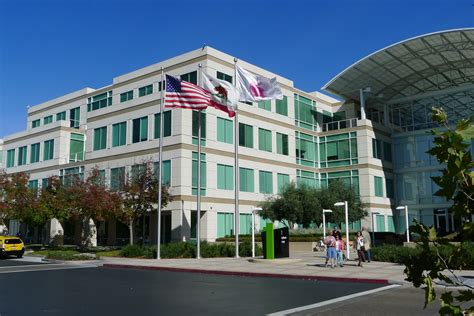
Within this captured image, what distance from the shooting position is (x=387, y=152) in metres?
54.2

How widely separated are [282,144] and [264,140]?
9.63 feet

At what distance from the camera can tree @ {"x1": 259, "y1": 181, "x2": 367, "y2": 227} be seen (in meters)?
39.9

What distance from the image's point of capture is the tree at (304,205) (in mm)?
39938

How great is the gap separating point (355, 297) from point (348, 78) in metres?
40.7

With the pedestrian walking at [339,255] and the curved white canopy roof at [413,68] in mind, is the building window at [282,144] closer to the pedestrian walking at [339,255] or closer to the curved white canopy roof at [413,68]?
the curved white canopy roof at [413,68]

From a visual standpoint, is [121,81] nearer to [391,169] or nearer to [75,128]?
[75,128]

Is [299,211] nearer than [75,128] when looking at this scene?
Yes

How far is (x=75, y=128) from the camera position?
52719 millimetres

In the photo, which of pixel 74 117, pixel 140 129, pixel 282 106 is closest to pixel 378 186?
pixel 282 106

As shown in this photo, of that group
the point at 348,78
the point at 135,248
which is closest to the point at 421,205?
the point at 348,78

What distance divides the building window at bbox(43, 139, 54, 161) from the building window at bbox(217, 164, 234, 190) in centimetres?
2067

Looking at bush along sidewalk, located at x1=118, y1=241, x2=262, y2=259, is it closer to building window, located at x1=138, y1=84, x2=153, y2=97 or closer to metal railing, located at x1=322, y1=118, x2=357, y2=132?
building window, located at x1=138, y1=84, x2=153, y2=97

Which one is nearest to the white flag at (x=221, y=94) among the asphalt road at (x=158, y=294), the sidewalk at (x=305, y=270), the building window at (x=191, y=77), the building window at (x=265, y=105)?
the sidewalk at (x=305, y=270)

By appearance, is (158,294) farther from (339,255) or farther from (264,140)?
(264,140)
